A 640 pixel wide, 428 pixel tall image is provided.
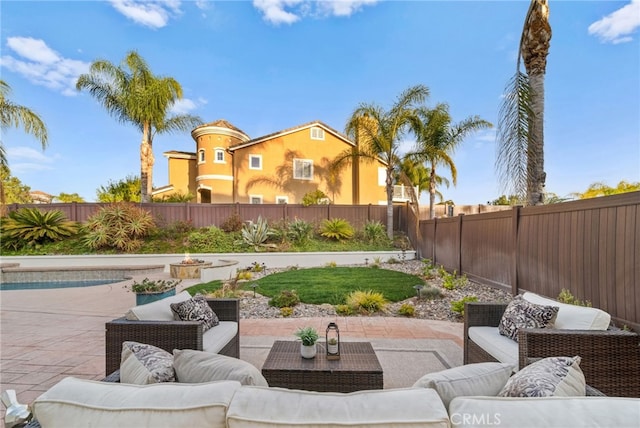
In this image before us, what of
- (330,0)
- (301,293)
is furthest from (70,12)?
(301,293)

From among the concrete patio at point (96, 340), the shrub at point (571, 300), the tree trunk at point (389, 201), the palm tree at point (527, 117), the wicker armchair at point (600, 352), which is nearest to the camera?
the wicker armchair at point (600, 352)

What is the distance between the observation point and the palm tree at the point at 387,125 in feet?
40.0

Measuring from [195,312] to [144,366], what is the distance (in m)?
1.67

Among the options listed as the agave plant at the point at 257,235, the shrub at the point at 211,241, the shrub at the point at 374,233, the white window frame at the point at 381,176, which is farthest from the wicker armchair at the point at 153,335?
the white window frame at the point at 381,176

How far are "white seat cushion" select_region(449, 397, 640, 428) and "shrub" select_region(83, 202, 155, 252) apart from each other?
13367 millimetres

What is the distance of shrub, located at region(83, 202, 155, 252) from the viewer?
11.8 m

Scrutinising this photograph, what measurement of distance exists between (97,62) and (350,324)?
15.9 meters

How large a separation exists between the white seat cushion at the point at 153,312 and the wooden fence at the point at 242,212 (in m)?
10.9

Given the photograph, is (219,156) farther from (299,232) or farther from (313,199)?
(299,232)

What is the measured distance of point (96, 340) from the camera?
4.34m

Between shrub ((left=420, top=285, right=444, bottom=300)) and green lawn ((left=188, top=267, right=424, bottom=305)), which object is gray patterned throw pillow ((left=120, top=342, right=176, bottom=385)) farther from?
shrub ((left=420, top=285, right=444, bottom=300))

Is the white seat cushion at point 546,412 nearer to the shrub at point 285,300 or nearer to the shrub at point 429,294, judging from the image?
the shrub at point 285,300

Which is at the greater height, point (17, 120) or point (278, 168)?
point (17, 120)

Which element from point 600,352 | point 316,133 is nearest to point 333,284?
point 600,352
